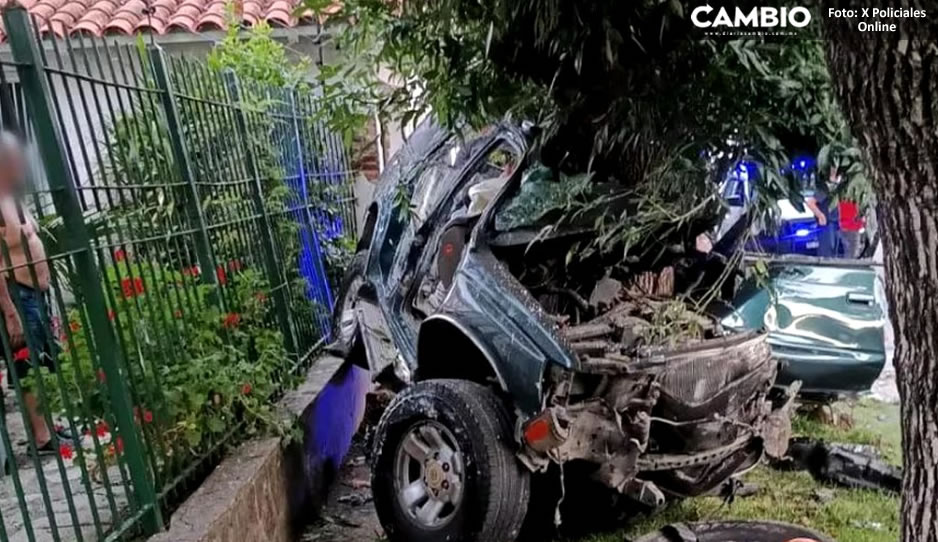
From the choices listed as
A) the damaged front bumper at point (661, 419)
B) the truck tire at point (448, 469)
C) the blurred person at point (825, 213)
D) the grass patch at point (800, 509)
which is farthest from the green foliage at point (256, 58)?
the grass patch at point (800, 509)

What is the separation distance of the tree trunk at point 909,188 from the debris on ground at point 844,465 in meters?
2.88

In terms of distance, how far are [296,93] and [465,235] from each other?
2.64 meters

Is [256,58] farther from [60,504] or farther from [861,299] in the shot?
[861,299]

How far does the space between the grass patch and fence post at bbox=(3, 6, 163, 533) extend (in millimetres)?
2274

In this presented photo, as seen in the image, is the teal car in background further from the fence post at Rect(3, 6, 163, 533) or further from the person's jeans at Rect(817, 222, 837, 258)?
the fence post at Rect(3, 6, 163, 533)

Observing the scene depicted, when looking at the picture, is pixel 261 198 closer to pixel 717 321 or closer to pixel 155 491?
pixel 155 491

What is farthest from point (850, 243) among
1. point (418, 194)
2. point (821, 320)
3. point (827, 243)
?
point (418, 194)

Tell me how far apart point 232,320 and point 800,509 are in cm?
330

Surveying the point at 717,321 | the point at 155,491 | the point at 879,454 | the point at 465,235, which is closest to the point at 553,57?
the point at 465,235

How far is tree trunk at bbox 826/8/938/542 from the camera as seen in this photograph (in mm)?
1812

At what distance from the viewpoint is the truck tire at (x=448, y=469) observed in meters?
3.73

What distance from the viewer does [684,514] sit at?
4.58m

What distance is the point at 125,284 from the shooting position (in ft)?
10.9

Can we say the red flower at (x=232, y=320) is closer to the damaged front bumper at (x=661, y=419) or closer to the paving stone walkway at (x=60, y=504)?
the paving stone walkway at (x=60, y=504)
